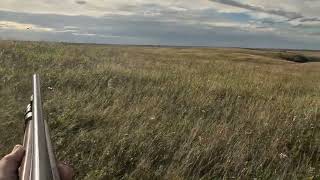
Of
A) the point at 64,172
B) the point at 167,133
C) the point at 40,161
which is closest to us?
the point at 40,161

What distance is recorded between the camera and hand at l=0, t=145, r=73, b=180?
1313mm

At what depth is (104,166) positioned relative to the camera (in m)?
5.39

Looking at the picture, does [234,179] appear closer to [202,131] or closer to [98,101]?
[202,131]

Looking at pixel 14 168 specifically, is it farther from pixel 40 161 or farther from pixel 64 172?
pixel 40 161

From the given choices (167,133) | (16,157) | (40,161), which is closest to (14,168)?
(16,157)

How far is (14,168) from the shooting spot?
1362 mm

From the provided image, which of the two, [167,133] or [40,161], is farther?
[167,133]

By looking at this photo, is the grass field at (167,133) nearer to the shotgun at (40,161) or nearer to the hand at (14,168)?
the hand at (14,168)

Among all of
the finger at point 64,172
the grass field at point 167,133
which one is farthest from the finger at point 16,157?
the grass field at point 167,133

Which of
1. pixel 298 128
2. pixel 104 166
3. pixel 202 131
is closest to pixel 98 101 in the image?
pixel 202 131

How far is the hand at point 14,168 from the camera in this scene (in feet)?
4.31

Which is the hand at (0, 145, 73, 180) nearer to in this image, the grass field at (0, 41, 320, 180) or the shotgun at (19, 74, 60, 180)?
the shotgun at (19, 74, 60, 180)

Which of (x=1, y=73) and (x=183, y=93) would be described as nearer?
(x=183, y=93)

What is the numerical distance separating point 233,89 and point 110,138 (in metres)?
5.87
